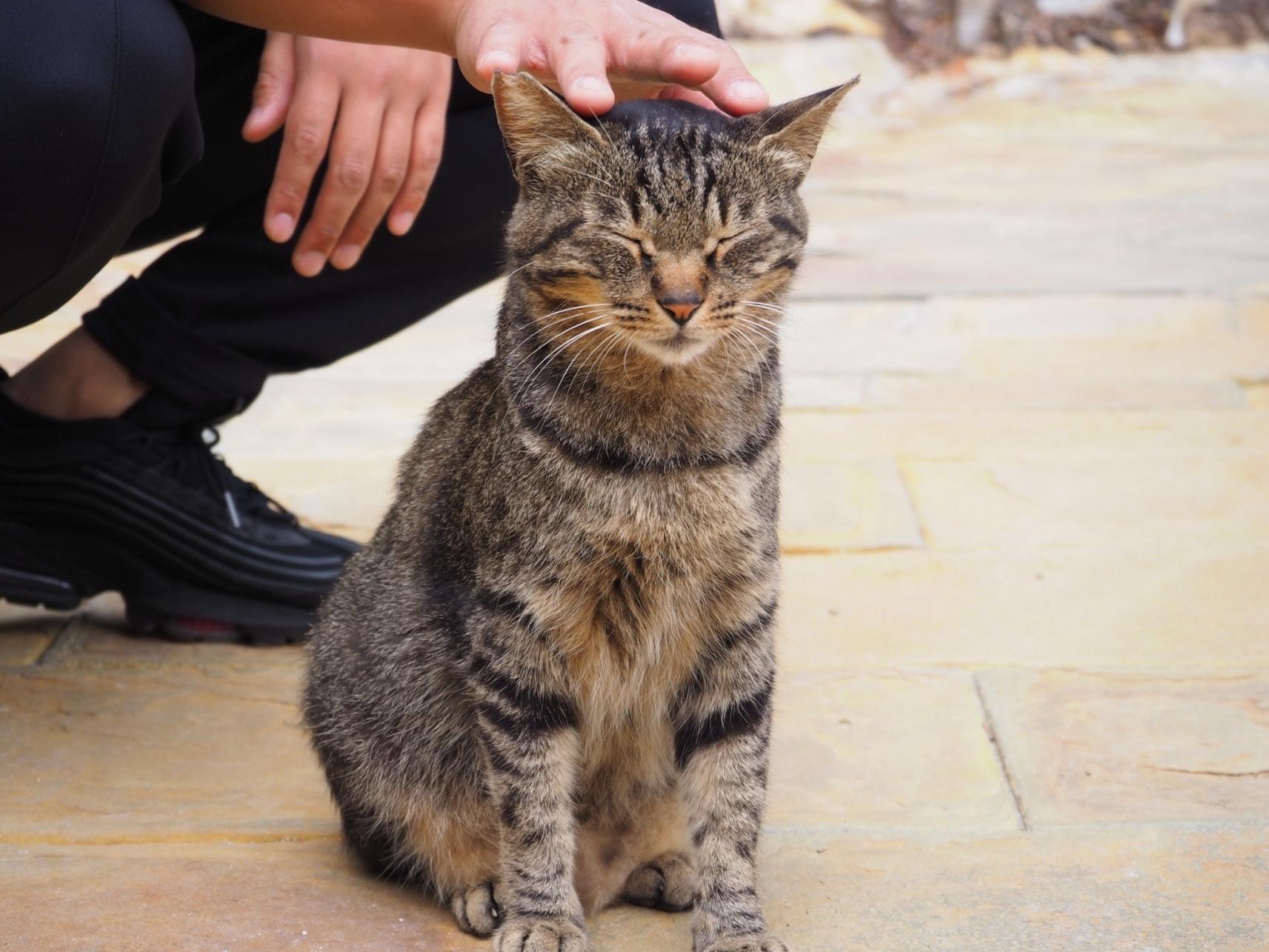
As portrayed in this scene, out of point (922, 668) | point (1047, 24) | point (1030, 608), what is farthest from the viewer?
point (1047, 24)

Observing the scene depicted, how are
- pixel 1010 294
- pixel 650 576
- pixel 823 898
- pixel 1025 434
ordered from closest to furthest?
pixel 650 576
pixel 823 898
pixel 1025 434
pixel 1010 294

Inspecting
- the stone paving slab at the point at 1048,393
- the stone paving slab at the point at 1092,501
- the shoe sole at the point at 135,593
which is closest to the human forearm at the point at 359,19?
the shoe sole at the point at 135,593

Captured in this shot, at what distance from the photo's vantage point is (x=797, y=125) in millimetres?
2098

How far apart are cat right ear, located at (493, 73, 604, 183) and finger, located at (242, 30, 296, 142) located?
652mm

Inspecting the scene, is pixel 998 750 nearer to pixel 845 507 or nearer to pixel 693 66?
pixel 845 507

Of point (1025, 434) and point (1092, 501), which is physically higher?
point (1092, 501)

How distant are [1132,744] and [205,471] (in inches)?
73.6

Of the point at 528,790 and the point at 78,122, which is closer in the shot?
the point at 528,790

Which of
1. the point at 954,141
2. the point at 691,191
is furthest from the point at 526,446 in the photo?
the point at 954,141

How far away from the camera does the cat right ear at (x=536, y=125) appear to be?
1976mm

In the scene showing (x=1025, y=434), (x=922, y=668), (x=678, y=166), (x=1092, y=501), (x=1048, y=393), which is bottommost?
(x=1048, y=393)

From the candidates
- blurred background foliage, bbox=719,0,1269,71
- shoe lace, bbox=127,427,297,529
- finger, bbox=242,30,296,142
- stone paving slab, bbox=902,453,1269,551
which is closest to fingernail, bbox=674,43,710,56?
finger, bbox=242,30,296,142

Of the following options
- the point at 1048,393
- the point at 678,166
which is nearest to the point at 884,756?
the point at 678,166

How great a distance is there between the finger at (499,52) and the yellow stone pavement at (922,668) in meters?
1.19
